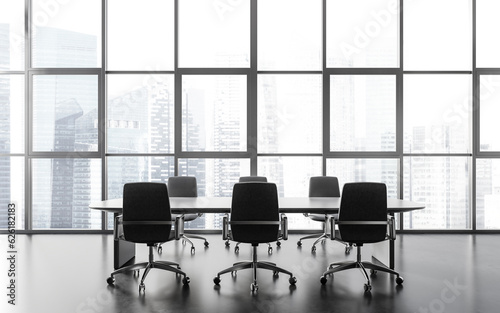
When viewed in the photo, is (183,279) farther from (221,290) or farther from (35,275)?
(35,275)

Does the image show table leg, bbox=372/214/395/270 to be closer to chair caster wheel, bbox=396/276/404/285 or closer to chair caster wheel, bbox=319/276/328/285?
chair caster wheel, bbox=396/276/404/285

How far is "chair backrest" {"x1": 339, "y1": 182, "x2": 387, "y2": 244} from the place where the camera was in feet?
10.2

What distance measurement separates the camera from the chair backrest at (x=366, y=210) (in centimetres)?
310

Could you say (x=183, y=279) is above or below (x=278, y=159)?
below

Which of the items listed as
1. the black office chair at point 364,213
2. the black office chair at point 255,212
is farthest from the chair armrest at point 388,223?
the black office chair at point 255,212

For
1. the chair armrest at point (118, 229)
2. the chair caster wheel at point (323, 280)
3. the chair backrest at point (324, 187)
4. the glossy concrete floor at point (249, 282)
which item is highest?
the chair backrest at point (324, 187)

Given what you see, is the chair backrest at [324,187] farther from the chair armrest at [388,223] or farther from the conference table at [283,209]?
the chair armrest at [388,223]

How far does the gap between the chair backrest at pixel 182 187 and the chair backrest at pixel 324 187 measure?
5.62 ft

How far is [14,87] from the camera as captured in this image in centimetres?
566

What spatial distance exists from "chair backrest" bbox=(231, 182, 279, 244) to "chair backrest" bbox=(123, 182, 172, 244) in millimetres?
683

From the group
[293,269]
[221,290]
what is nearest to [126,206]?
[221,290]

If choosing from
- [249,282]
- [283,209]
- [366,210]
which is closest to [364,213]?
[366,210]

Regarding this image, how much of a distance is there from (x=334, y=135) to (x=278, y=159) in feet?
3.42

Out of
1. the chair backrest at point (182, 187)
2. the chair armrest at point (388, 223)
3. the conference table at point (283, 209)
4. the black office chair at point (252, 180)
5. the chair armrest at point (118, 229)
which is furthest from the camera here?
the chair backrest at point (182, 187)
